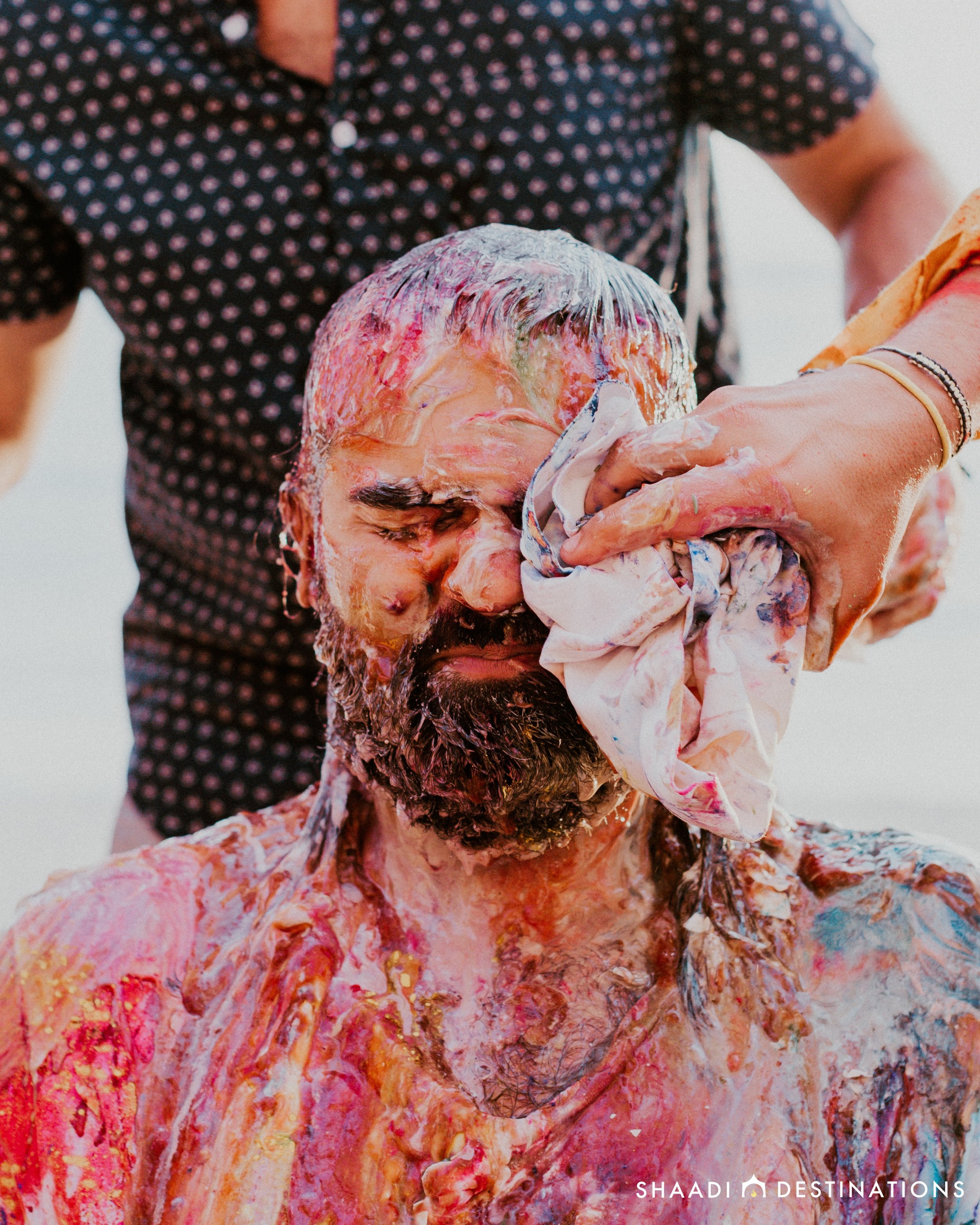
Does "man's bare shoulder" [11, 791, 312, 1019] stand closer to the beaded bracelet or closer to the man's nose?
the man's nose

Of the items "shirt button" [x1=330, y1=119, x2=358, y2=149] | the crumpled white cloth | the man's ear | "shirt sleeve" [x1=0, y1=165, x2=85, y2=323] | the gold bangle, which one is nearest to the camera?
the crumpled white cloth

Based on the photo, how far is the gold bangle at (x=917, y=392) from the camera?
49.8 inches

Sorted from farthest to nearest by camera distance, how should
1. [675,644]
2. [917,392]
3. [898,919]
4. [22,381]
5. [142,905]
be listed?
[22,381] → [142,905] → [898,919] → [917,392] → [675,644]

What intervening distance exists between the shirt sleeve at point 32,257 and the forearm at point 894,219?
1292 mm

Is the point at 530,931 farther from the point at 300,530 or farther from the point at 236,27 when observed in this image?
the point at 236,27

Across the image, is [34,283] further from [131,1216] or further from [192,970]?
[131,1216]

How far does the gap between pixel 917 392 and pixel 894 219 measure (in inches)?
37.9

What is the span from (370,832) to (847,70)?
1398mm

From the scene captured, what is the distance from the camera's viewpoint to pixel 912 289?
57.0 inches

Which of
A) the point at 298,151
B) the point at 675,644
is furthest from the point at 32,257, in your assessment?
the point at 675,644

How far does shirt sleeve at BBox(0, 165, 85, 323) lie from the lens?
206 cm

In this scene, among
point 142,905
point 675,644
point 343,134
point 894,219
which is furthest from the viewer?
point 894,219

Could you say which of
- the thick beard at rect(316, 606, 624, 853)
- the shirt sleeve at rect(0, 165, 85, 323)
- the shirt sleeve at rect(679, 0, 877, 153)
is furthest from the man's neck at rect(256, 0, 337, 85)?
the thick beard at rect(316, 606, 624, 853)

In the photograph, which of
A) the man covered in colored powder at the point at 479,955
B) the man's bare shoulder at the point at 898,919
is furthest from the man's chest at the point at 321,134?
the man's bare shoulder at the point at 898,919
